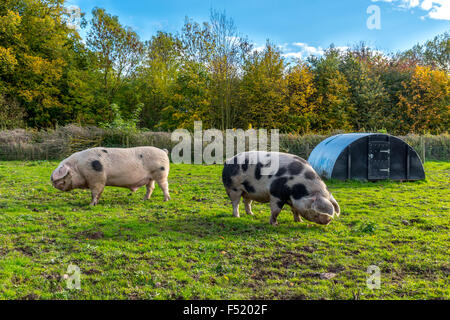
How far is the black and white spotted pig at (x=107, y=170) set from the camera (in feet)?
30.8

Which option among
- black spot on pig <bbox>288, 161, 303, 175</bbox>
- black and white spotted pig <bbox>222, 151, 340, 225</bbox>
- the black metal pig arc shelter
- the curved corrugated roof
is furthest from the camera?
the curved corrugated roof

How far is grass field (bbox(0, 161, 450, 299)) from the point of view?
14.6ft

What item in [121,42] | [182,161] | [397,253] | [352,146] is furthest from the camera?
[121,42]

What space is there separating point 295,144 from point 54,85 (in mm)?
27521

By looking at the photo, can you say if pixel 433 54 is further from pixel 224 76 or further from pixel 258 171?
pixel 258 171

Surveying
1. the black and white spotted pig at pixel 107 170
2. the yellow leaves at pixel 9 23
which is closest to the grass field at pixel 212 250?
the black and white spotted pig at pixel 107 170

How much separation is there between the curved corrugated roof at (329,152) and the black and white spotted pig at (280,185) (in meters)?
7.25

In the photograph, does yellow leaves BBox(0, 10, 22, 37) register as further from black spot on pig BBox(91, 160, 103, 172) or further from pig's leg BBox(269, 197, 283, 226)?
pig's leg BBox(269, 197, 283, 226)

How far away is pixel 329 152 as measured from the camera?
15.1m

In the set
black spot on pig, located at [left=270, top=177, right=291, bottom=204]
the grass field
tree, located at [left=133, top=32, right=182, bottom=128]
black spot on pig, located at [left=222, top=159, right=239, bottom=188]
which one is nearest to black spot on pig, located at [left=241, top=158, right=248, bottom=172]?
black spot on pig, located at [left=222, top=159, right=239, bottom=188]

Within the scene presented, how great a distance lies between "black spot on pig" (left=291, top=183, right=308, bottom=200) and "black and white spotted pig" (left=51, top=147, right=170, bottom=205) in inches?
176

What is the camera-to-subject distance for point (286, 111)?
1253 inches
